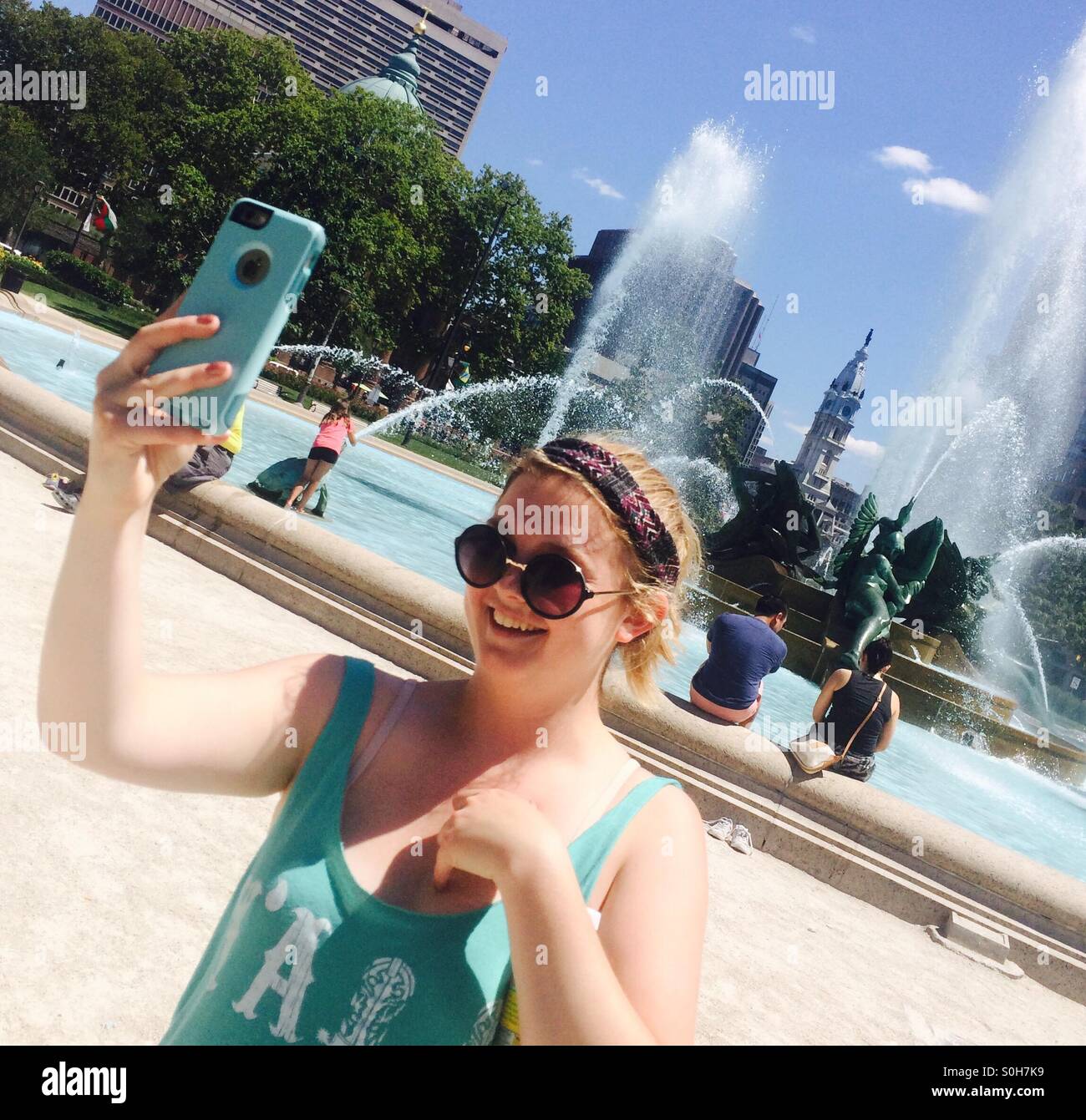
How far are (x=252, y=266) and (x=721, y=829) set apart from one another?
5766 millimetres

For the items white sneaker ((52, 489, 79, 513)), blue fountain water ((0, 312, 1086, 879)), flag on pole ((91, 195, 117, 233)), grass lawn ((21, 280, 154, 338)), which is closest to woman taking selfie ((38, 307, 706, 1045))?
blue fountain water ((0, 312, 1086, 879))

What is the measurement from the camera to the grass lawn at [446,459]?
1340 inches

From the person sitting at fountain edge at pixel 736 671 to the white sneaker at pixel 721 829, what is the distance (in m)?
1.06

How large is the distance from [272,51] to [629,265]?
34.9 m

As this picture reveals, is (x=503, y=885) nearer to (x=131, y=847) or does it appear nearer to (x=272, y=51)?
(x=131, y=847)

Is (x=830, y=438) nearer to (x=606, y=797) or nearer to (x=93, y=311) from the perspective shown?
(x=93, y=311)

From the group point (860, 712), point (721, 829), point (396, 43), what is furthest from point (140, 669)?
point (396, 43)

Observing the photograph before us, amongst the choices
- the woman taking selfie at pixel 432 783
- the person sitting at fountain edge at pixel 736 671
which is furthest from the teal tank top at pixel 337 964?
the person sitting at fountain edge at pixel 736 671

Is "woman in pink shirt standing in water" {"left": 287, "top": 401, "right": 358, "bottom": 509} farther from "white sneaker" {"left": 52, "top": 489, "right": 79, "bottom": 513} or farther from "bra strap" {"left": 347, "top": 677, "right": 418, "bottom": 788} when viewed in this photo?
"bra strap" {"left": 347, "top": 677, "right": 418, "bottom": 788}

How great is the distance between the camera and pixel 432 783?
5.31 feet

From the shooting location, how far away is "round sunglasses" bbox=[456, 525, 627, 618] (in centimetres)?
161

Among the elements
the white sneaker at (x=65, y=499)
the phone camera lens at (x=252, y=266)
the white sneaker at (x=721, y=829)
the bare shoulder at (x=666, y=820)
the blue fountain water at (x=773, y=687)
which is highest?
the phone camera lens at (x=252, y=266)

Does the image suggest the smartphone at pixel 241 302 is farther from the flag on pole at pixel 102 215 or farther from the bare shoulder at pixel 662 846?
the flag on pole at pixel 102 215

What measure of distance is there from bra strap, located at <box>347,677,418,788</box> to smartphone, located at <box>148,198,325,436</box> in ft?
1.85
